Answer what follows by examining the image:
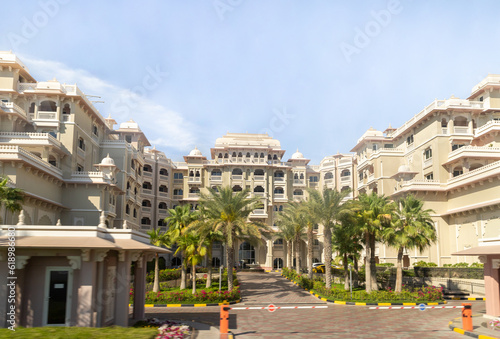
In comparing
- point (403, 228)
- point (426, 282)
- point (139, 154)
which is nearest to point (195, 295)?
point (403, 228)

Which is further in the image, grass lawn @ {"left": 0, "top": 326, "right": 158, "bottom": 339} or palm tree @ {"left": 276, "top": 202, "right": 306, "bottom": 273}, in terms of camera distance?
palm tree @ {"left": 276, "top": 202, "right": 306, "bottom": 273}

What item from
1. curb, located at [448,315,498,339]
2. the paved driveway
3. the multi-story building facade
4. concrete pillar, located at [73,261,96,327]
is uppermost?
the multi-story building facade

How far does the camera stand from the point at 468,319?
64.6 feet

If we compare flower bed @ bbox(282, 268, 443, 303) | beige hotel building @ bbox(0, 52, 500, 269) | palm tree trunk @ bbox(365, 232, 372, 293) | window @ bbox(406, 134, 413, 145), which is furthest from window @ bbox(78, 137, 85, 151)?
window @ bbox(406, 134, 413, 145)

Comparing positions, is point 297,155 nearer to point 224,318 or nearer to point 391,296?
point 391,296

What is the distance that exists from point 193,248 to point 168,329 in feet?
60.3

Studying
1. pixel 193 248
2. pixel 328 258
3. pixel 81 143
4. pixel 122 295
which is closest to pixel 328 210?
pixel 328 258

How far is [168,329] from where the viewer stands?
18.2m

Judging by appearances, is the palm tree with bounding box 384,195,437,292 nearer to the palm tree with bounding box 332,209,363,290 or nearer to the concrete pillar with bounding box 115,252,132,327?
the palm tree with bounding box 332,209,363,290

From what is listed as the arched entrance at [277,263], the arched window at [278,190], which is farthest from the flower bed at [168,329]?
the arched window at [278,190]

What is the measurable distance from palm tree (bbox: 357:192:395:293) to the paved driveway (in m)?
5.89

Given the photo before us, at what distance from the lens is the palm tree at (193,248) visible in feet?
119

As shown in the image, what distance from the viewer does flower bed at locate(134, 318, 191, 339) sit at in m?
16.8

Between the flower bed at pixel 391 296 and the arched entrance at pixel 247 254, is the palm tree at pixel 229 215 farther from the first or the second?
the arched entrance at pixel 247 254
